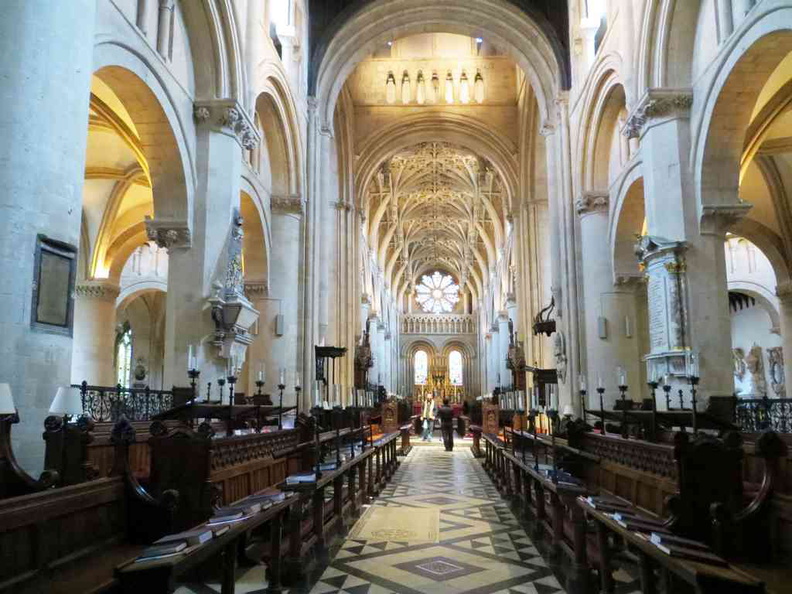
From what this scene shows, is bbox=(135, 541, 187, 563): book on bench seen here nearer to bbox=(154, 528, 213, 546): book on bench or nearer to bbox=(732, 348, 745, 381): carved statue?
bbox=(154, 528, 213, 546): book on bench

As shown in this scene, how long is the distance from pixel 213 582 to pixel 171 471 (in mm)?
979

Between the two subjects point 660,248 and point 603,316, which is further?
point 603,316

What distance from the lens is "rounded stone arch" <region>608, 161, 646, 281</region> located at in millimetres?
13695

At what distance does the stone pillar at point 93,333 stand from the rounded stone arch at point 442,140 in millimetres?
10783

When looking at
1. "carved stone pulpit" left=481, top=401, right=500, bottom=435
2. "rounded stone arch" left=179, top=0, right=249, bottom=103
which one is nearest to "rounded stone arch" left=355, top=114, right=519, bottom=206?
"carved stone pulpit" left=481, top=401, right=500, bottom=435

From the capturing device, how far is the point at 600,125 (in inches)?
576

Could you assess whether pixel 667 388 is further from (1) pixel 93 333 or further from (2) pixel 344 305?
(2) pixel 344 305

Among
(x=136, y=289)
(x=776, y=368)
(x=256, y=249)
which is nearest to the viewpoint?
(x=256, y=249)

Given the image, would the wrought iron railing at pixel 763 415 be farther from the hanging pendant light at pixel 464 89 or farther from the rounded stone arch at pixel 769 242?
the hanging pendant light at pixel 464 89

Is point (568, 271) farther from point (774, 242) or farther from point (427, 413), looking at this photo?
point (427, 413)

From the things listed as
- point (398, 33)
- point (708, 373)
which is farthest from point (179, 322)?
point (398, 33)

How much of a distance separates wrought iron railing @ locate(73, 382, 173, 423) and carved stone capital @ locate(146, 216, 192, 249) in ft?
7.90

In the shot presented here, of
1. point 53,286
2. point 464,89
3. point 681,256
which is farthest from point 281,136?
point 464,89

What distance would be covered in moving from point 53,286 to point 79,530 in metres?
2.98
